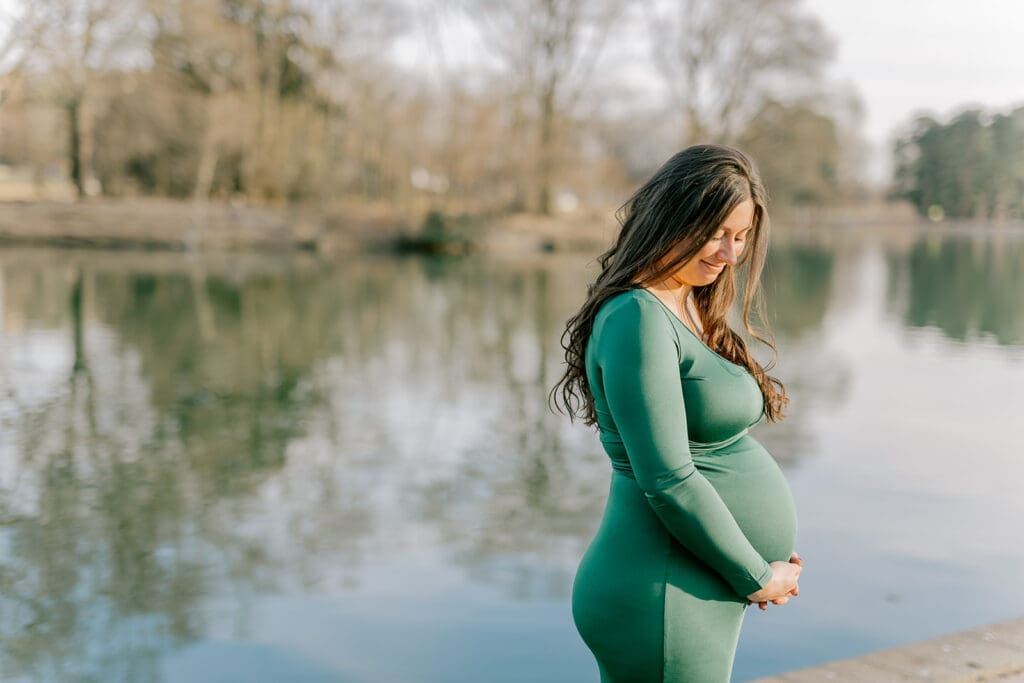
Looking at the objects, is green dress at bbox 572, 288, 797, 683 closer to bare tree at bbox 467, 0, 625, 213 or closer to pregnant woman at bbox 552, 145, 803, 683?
pregnant woman at bbox 552, 145, 803, 683

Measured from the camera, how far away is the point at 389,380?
10844mm

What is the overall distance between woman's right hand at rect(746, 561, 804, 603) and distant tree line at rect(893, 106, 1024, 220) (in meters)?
13.8

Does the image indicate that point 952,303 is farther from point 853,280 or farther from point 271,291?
point 271,291

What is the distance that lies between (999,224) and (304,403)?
1291cm

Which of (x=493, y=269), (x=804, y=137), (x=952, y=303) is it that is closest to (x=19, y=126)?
(x=493, y=269)

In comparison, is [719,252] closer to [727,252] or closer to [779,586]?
[727,252]

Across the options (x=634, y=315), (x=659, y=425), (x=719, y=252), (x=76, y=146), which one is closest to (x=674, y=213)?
(x=719, y=252)

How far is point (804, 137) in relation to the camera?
1618 inches

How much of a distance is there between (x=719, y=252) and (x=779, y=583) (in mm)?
647

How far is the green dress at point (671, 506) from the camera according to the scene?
1838 mm

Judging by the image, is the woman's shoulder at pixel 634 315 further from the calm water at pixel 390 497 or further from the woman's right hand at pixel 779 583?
the calm water at pixel 390 497

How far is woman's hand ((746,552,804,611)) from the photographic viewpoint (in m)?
2.02

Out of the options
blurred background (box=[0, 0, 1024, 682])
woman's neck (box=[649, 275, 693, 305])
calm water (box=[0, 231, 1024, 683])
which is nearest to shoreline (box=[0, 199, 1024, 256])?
blurred background (box=[0, 0, 1024, 682])

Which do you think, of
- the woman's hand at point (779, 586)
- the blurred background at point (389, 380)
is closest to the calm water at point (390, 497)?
the blurred background at point (389, 380)
